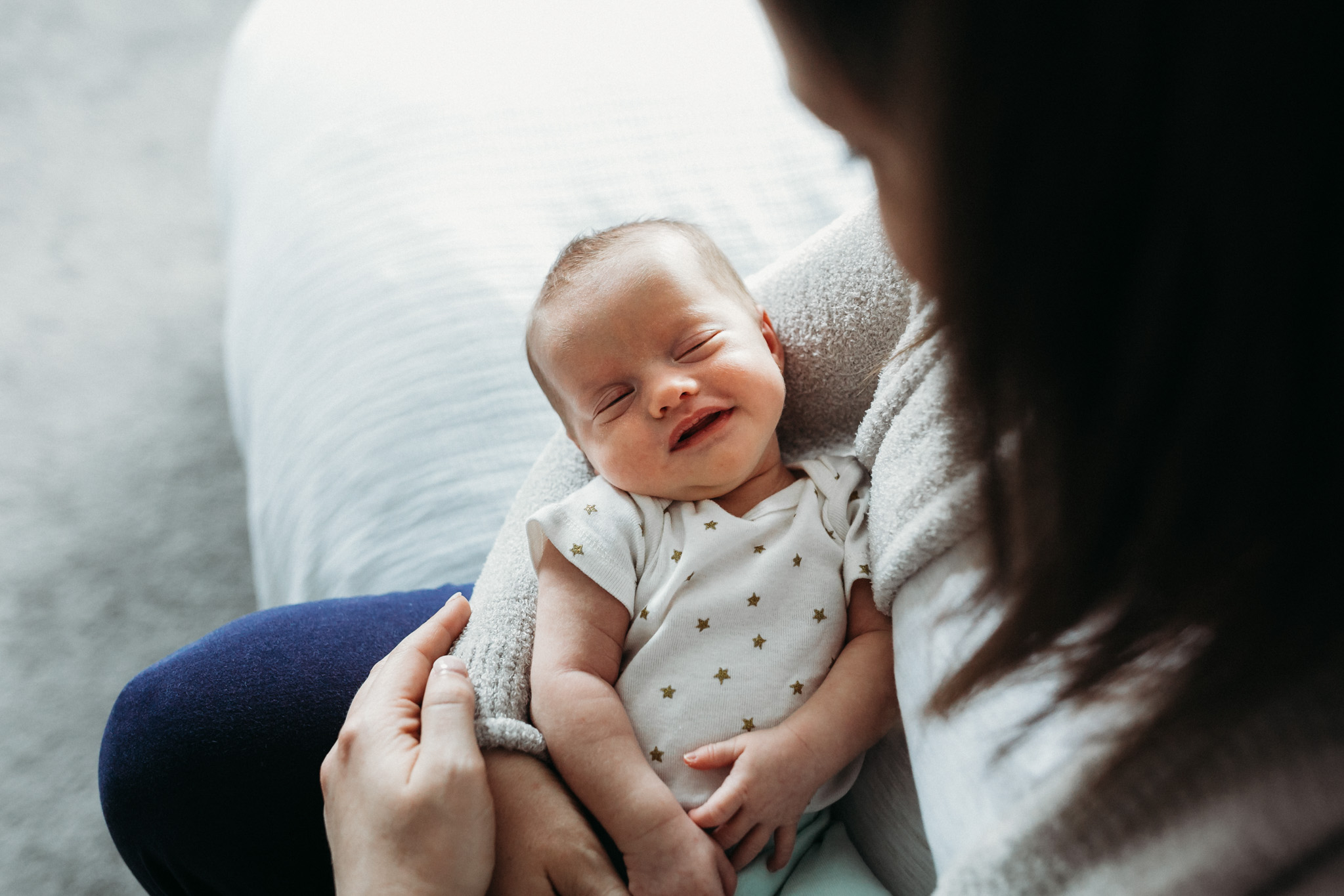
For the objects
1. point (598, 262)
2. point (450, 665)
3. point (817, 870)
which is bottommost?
point (817, 870)

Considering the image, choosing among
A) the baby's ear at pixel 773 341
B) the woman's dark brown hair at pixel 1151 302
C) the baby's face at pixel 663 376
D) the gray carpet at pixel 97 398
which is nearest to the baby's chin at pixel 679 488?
the baby's face at pixel 663 376

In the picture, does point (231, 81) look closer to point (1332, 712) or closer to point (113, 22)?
point (113, 22)

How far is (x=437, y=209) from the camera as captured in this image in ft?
3.78

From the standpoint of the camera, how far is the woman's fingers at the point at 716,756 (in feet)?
2.21

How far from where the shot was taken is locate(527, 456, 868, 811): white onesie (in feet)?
2.34

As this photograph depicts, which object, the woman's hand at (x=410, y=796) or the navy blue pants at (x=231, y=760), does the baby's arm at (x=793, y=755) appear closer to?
the woman's hand at (x=410, y=796)

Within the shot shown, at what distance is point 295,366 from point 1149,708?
978mm

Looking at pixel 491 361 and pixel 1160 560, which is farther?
pixel 491 361

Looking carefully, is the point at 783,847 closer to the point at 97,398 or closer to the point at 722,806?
the point at 722,806

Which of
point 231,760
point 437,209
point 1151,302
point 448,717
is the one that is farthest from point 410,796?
point 437,209

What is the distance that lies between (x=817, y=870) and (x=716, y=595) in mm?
219

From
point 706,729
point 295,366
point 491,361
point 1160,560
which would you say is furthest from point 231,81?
point 1160,560

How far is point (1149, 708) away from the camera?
454mm

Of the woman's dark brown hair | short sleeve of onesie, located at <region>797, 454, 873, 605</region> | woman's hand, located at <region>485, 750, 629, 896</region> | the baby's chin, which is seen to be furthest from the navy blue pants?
the woman's dark brown hair
